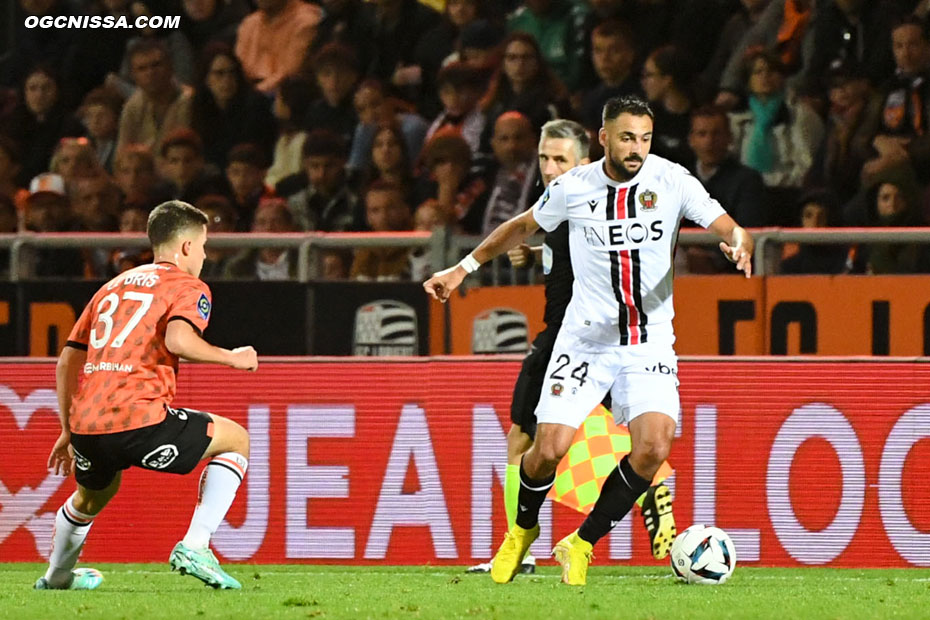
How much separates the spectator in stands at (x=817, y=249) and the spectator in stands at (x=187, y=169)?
4.30 m

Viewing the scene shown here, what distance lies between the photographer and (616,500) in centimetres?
653

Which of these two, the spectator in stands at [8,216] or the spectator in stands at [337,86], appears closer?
the spectator in stands at [8,216]

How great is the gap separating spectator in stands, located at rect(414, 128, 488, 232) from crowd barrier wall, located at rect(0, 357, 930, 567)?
9.42ft

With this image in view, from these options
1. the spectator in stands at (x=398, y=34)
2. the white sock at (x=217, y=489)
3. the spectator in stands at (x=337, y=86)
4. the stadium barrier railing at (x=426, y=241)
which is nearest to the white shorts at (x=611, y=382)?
the white sock at (x=217, y=489)

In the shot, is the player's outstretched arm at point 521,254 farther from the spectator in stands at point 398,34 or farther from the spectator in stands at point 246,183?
the spectator in stands at point 398,34

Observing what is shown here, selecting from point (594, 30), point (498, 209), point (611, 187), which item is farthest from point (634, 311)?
point (594, 30)

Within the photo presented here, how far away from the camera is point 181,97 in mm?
12766

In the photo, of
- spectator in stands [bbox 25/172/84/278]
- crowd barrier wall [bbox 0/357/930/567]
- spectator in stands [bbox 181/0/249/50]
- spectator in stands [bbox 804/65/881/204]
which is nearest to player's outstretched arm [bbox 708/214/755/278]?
crowd barrier wall [bbox 0/357/930/567]

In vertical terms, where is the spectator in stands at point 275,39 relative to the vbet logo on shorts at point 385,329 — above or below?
above

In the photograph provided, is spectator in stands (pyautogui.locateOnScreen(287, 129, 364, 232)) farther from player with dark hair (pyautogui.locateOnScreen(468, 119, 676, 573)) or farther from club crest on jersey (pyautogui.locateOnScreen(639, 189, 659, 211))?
club crest on jersey (pyautogui.locateOnScreen(639, 189, 659, 211))

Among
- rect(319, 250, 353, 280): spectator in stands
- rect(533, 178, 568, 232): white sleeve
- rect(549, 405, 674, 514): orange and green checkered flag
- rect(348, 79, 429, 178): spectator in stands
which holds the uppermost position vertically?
rect(348, 79, 429, 178): spectator in stands

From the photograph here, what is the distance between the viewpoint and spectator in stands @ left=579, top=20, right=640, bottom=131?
1112 centimetres

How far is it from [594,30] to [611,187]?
16.2 ft

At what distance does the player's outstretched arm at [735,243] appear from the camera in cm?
612
